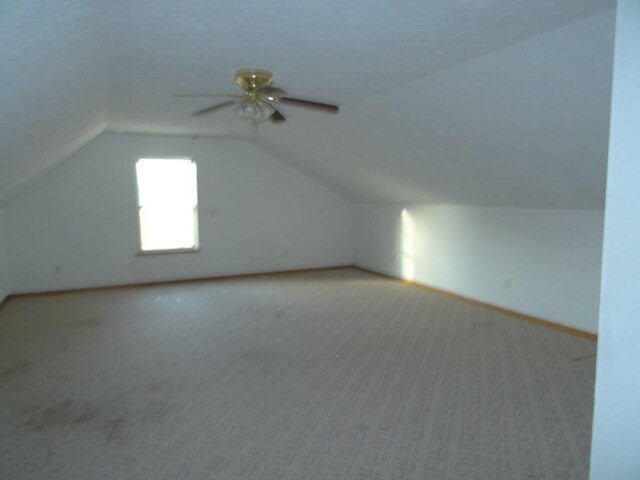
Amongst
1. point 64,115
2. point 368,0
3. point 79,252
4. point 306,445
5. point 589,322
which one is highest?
point 368,0

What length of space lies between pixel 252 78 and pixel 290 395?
2.17 metres

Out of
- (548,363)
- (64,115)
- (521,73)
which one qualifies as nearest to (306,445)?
(548,363)

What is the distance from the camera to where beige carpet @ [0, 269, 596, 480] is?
2205mm

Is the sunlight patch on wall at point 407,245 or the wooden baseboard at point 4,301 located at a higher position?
the sunlight patch on wall at point 407,245

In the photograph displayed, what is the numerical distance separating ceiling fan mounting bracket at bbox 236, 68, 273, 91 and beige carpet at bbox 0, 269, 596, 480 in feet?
6.89

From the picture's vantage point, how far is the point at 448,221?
5.68 m

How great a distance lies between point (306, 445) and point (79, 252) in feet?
16.3

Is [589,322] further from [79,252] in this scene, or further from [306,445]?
[79,252]

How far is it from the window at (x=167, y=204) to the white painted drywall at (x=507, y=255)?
125 inches

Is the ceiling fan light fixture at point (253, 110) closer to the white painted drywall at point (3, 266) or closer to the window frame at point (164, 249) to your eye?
the window frame at point (164, 249)

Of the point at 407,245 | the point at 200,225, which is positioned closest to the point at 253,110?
the point at 200,225

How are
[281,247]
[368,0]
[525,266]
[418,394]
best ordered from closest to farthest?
[368,0] < [418,394] < [525,266] < [281,247]

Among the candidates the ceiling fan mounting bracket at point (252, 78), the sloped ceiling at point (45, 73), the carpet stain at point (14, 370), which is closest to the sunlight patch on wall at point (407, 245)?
the ceiling fan mounting bracket at point (252, 78)

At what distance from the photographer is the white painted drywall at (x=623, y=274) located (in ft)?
3.71
